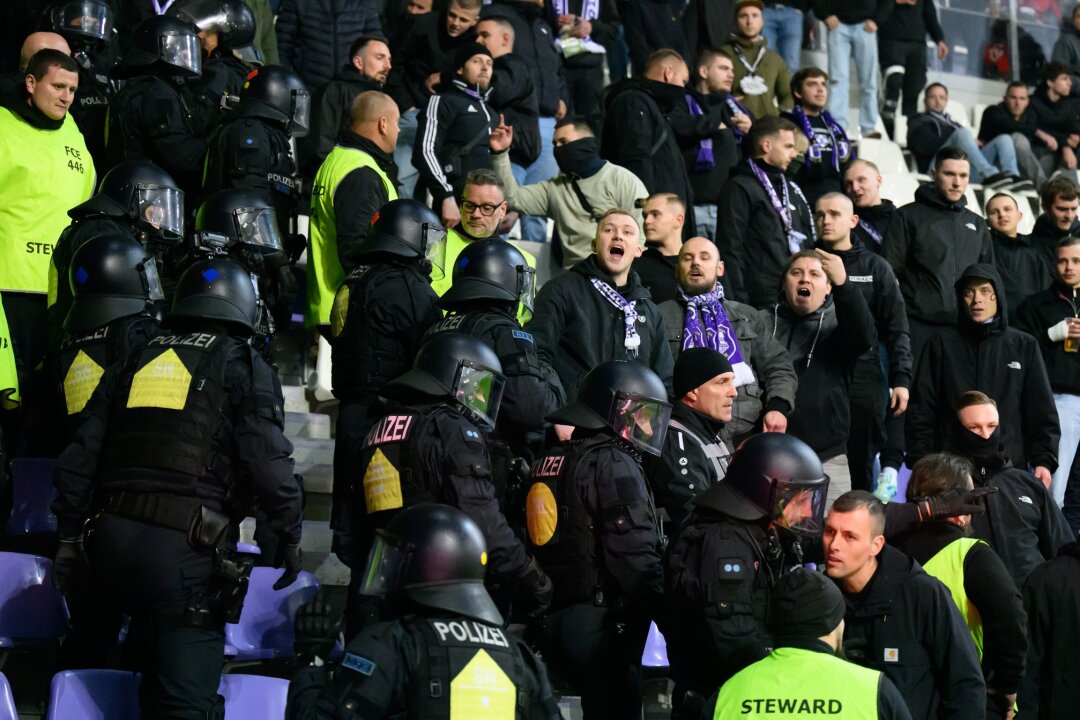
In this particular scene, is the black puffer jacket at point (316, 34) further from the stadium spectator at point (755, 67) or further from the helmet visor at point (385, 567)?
the helmet visor at point (385, 567)

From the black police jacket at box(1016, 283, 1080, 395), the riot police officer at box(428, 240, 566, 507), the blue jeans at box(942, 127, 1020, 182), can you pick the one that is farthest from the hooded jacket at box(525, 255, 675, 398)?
the blue jeans at box(942, 127, 1020, 182)

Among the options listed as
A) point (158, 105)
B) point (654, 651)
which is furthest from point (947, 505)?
point (158, 105)

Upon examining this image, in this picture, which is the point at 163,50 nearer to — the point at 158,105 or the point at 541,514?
the point at 158,105

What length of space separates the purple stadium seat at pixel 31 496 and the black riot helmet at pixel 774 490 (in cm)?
300

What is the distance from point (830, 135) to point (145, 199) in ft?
17.5

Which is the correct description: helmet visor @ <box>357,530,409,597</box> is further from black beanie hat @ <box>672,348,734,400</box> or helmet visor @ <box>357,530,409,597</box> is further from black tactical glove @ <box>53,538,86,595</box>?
black beanie hat @ <box>672,348,734,400</box>

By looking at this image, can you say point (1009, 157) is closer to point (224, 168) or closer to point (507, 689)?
point (224, 168)

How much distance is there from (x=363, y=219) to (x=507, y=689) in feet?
15.1

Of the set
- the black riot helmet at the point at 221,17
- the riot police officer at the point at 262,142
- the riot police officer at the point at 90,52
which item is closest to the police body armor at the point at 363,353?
the riot police officer at the point at 262,142

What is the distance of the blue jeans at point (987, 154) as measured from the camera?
15.0m

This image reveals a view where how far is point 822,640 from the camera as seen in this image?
5137mm

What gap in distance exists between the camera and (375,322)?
754 cm

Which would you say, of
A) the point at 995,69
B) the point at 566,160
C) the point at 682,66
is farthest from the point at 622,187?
the point at 995,69

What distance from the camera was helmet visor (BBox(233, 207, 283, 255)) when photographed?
859cm
